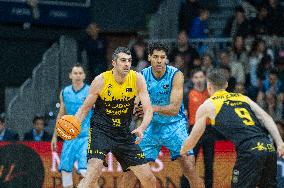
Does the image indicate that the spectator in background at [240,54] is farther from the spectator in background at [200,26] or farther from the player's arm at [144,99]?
the player's arm at [144,99]

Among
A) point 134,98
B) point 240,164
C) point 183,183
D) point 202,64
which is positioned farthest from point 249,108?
point 202,64

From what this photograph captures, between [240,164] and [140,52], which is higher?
[140,52]

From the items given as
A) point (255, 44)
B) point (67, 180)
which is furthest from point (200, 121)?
point (255, 44)

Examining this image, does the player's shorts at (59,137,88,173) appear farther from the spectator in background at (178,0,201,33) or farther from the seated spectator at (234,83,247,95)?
the spectator in background at (178,0,201,33)

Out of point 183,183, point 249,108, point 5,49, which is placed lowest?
point 183,183

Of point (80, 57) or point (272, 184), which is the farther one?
point (80, 57)

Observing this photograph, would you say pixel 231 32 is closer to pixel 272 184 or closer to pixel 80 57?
pixel 80 57

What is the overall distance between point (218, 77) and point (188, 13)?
31.1ft

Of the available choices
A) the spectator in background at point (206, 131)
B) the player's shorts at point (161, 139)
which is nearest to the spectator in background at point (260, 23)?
the spectator in background at point (206, 131)

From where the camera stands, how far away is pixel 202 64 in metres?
16.1

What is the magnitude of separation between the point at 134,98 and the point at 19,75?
9.94 meters

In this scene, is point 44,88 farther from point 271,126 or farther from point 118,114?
point 271,126

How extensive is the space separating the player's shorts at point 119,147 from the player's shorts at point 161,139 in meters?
0.90

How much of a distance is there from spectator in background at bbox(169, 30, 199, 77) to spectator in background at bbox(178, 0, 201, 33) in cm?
143
